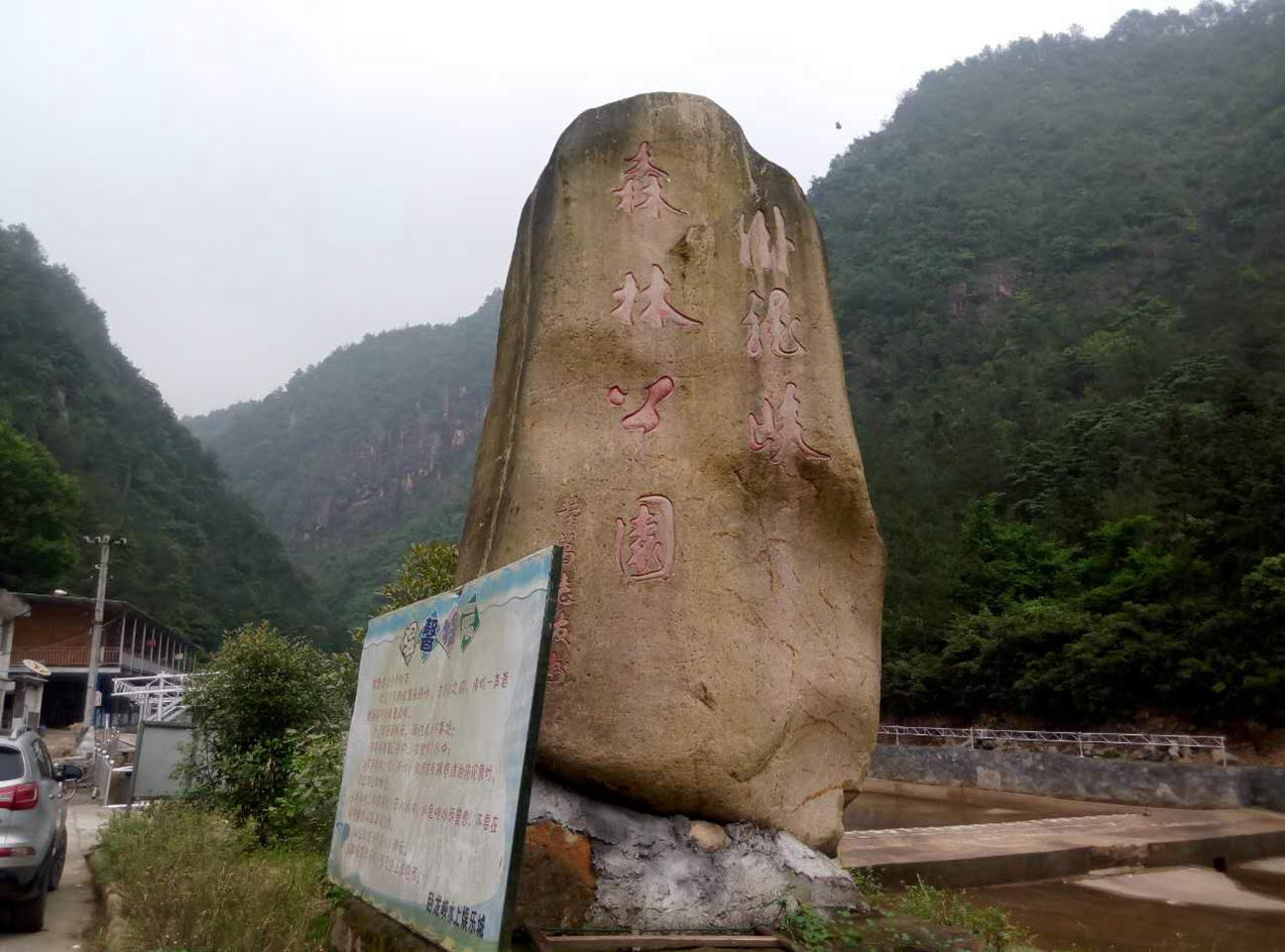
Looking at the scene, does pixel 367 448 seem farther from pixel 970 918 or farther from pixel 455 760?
pixel 455 760

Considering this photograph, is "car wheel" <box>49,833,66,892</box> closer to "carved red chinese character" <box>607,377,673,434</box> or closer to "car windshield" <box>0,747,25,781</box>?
"car windshield" <box>0,747,25,781</box>

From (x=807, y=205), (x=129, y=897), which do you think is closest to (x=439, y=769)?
(x=129, y=897)

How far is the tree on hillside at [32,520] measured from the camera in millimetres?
31391

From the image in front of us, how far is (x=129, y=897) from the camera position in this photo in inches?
189

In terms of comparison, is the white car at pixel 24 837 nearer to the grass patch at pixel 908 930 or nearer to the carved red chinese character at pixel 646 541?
the carved red chinese character at pixel 646 541

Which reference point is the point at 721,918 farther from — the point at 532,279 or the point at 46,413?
the point at 46,413

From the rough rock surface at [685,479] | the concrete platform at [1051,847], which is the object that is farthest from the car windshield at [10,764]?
the concrete platform at [1051,847]

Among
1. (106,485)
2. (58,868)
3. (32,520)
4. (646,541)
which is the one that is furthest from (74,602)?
(646,541)

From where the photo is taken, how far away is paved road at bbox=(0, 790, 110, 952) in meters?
5.12

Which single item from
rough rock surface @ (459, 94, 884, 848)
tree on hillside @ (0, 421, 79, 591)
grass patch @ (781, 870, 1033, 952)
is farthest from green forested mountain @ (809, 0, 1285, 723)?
tree on hillside @ (0, 421, 79, 591)

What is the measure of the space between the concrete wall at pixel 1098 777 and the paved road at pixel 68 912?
11.0 meters

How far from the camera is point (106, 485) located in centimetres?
4356

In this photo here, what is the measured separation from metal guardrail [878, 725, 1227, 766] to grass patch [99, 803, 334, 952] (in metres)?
11.8

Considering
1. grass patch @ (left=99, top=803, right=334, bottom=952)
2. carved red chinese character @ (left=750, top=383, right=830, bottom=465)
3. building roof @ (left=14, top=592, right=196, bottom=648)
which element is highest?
carved red chinese character @ (left=750, top=383, right=830, bottom=465)
